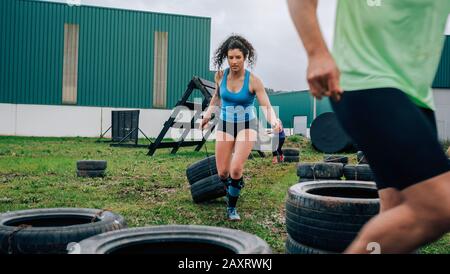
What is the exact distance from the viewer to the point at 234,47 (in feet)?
15.9

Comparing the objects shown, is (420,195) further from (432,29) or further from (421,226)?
(432,29)

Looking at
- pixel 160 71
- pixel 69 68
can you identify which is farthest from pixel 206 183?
pixel 69 68

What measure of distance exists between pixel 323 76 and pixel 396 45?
371mm

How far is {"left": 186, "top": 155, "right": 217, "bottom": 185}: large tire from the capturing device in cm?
592

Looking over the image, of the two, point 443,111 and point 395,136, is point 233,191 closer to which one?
point 395,136

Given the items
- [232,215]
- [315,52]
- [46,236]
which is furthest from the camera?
[232,215]

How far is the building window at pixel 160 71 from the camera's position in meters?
29.1

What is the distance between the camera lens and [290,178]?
8.45m

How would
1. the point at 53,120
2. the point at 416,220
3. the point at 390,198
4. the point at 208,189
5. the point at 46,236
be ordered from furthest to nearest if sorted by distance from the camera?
the point at 53,120, the point at 208,189, the point at 46,236, the point at 390,198, the point at 416,220

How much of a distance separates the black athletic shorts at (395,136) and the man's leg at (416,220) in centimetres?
4

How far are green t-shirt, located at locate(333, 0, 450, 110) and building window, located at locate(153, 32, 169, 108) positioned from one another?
28.1 meters

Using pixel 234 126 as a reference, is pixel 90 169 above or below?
below
